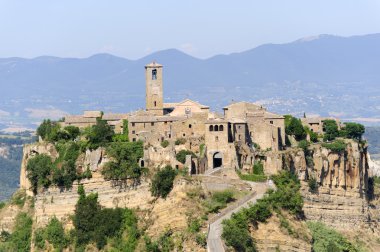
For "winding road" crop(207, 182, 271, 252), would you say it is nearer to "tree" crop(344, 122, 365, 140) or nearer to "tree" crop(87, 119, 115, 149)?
"tree" crop(87, 119, 115, 149)

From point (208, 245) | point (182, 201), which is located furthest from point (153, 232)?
point (208, 245)

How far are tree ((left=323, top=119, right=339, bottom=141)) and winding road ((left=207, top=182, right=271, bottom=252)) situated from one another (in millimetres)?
12519

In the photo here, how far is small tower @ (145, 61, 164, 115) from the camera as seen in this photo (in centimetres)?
6500

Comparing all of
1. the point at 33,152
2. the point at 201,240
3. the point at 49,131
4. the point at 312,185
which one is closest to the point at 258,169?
the point at 312,185

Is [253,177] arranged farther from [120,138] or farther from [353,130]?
[353,130]

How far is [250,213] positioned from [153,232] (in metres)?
6.22

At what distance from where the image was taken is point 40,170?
59.6 m

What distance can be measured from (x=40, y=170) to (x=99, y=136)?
511 cm

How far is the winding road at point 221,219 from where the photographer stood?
4762 cm

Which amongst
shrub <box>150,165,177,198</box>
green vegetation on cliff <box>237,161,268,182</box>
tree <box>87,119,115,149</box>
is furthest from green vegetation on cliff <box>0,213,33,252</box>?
green vegetation on cliff <box>237,161,268,182</box>

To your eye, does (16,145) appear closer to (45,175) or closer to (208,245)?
(45,175)

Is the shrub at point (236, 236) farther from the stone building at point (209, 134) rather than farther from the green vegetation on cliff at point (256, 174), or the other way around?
the stone building at point (209, 134)

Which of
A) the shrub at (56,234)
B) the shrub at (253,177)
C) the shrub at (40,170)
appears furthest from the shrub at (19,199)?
the shrub at (253,177)

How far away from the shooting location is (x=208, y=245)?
4769 centimetres
